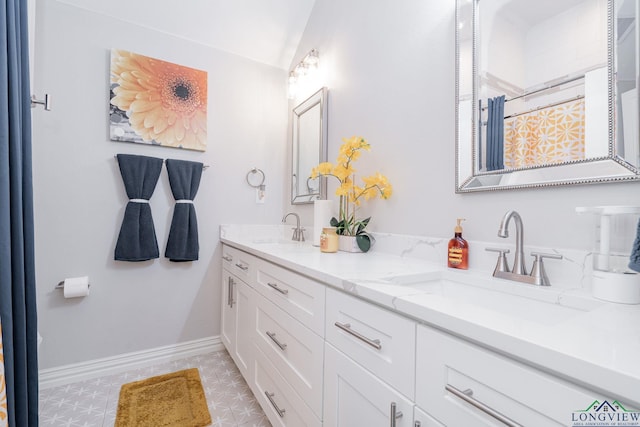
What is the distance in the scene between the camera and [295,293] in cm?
109

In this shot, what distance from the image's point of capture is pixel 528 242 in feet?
3.01

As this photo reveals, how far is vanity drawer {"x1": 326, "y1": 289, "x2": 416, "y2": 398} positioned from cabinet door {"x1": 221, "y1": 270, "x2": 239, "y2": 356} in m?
1.11

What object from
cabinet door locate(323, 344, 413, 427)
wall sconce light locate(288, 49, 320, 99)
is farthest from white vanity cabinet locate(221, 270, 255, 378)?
wall sconce light locate(288, 49, 320, 99)

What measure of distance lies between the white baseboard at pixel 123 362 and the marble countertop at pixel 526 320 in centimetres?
151

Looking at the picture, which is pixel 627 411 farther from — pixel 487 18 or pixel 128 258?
pixel 128 258

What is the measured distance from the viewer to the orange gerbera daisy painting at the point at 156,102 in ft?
6.08

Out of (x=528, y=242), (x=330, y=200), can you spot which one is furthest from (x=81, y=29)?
(x=528, y=242)

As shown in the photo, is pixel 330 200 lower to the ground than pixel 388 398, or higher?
higher

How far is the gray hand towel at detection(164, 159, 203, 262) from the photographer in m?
1.96

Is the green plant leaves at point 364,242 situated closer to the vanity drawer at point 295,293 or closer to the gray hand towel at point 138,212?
the vanity drawer at point 295,293

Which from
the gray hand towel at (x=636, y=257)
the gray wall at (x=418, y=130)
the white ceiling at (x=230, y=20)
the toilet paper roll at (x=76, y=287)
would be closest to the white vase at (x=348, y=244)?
the gray wall at (x=418, y=130)

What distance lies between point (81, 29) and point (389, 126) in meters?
1.97

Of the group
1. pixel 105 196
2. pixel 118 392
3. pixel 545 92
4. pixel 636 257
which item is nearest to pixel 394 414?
pixel 636 257

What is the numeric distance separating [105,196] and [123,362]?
1.08 m
